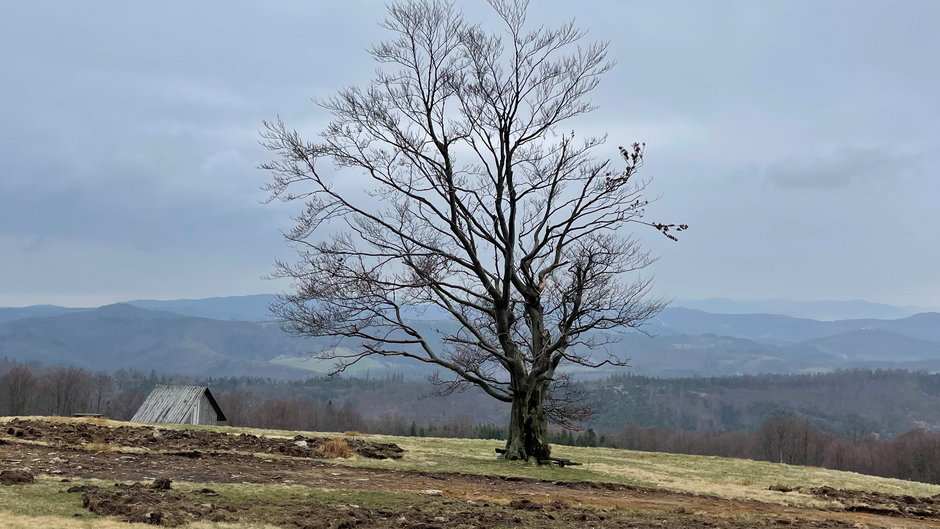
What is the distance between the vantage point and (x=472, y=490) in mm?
18484

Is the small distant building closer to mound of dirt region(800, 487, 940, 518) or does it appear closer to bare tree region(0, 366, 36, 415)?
mound of dirt region(800, 487, 940, 518)

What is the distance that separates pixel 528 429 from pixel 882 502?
32.5ft

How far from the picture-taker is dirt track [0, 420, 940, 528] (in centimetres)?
1536

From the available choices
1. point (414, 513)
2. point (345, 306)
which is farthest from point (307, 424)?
point (414, 513)

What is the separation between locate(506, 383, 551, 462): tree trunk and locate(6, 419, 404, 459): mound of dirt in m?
3.62

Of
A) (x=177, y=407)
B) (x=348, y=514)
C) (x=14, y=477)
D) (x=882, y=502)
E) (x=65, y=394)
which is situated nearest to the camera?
(x=348, y=514)

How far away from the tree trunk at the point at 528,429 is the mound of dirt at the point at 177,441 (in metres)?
3.62

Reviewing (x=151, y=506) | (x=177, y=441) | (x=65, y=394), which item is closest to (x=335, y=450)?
(x=177, y=441)

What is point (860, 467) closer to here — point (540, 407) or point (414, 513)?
point (540, 407)

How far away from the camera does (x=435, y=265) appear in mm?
26828

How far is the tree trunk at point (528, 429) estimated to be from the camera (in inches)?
1029

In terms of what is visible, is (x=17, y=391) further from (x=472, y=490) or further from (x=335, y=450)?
(x=472, y=490)

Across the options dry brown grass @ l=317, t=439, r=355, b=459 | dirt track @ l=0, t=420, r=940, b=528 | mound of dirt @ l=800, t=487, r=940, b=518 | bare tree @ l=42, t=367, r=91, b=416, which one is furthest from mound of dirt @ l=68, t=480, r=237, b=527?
bare tree @ l=42, t=367, r=91, b=416

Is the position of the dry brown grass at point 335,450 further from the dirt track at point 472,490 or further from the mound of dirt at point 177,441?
the dirt track at point 472,490
